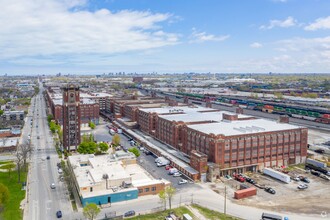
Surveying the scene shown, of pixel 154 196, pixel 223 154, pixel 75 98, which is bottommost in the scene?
pixel 154 196

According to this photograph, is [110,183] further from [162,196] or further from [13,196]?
[13,196]

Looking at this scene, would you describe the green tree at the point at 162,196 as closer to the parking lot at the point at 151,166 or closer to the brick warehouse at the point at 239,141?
the parking lot at the point at 151,166

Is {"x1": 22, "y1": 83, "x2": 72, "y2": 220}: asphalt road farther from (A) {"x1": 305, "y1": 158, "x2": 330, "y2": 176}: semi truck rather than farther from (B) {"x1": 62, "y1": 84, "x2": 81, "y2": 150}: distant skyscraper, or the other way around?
(A) {"x1": 305, "y1": 158, "x2": 330, "y2": 176}: semi truck

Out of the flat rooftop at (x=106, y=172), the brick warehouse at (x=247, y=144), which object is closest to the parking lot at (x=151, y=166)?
the flat rooftop at (x=106, y=172)

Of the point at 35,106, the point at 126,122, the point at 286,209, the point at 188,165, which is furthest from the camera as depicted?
the point at 35,106

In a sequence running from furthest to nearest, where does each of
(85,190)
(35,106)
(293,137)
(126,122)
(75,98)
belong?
1. (35,106)
2. (126,122)
3. (75,98)
4. (293,137)
5. (85,190)

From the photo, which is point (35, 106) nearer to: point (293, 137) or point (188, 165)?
point (188, 165)

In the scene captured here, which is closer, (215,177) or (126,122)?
(215,177)

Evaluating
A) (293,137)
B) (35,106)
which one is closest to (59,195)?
(293,137)
